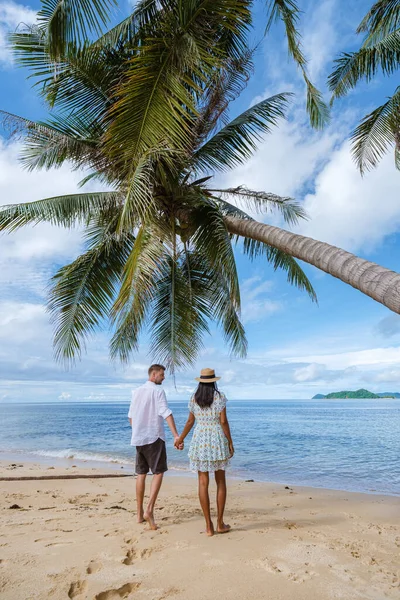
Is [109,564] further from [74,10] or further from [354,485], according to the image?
[354,485]

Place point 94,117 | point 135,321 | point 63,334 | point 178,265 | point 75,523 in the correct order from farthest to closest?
1. point 178,265
2. point 63,334
3. point 94,117
4. point 135,321
5. point 75,523

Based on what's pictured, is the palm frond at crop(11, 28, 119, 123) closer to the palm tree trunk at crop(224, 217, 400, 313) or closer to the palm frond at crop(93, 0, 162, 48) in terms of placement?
the palm frond at crop(93, 0, 162, 48)

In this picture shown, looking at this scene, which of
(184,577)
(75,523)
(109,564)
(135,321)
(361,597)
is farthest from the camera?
(135,321)

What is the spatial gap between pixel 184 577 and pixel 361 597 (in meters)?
1.37

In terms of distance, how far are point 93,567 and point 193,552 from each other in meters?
0.93

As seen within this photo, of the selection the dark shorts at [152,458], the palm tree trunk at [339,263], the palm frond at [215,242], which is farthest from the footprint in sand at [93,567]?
the palm frond at [215,242]

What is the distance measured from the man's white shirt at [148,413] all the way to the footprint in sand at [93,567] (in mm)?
1495

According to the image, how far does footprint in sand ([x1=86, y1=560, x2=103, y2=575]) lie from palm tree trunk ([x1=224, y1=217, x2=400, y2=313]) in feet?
11.4

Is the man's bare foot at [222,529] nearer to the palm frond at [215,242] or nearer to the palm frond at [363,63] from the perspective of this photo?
the palm frond at [215,242]

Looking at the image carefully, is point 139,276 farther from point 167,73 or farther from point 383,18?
point 383,18

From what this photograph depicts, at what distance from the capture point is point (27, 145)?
10.3 meters

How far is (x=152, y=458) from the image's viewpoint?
17.6 ft

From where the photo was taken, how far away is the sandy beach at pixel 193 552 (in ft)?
11.7

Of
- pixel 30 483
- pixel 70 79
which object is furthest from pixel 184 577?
pixel 70 79
